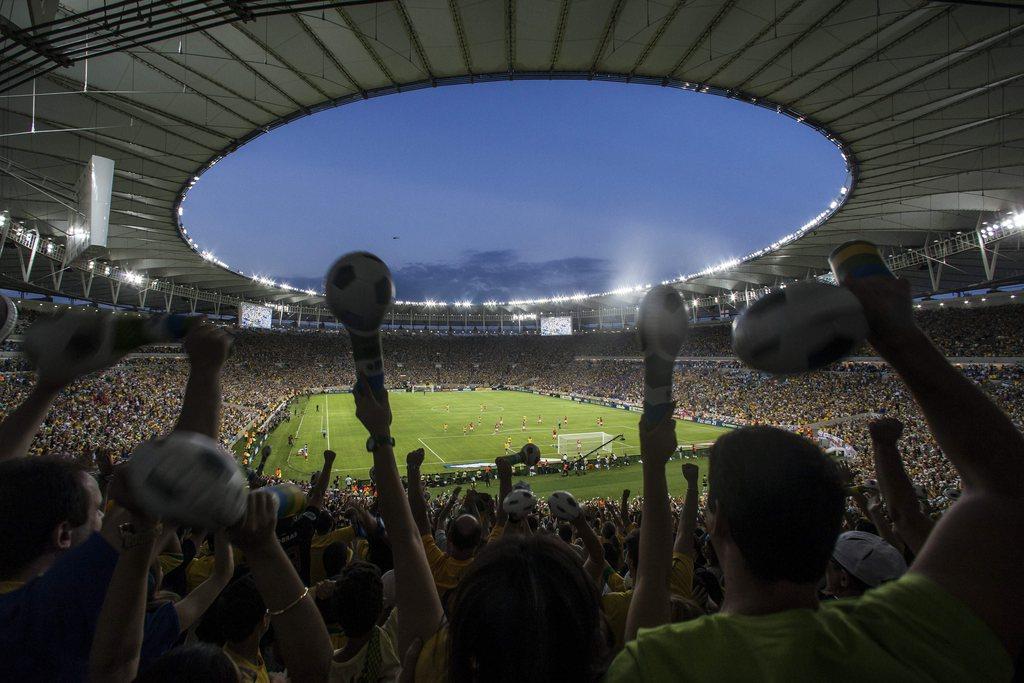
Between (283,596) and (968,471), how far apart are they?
2187mm

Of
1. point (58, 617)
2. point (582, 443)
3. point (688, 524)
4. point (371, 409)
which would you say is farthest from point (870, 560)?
point (582, 443)

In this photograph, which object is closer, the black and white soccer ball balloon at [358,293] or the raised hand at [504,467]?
the black and white soccer ball balloon at [358,293]

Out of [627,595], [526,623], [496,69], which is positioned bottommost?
[627,595]

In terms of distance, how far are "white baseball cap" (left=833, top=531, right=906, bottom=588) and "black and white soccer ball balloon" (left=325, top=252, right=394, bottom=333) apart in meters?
2.90

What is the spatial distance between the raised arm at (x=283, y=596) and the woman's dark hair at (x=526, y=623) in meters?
0.77

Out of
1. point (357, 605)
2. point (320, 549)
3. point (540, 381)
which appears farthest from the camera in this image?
point (540, 381)

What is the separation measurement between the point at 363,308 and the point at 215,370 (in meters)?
0.87

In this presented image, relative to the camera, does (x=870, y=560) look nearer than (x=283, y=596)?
No

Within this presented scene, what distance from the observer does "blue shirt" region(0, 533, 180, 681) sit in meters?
1.79

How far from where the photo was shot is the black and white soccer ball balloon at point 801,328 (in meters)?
1.46

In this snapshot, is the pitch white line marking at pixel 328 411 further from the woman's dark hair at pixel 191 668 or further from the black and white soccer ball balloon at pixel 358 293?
the woman's dark hair at pixel 191 668

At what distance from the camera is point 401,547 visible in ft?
6.86

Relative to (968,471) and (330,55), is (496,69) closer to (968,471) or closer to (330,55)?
(330,55)

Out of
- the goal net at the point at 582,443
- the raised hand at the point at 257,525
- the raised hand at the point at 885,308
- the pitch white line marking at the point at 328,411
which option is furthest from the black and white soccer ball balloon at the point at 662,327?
the pitch white line marking at the point at 328,411
